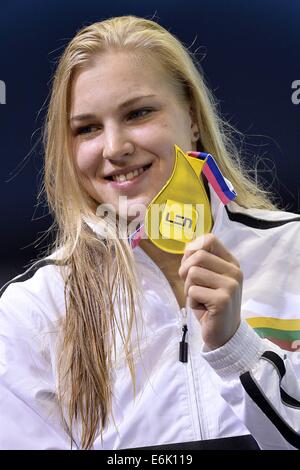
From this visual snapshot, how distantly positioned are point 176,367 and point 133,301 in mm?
105

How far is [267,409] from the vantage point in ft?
2.84

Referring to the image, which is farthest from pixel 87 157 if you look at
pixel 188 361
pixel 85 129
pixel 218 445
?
pixel 218 445

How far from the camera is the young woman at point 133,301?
90cm

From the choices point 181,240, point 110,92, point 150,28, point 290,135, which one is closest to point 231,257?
point 181,240

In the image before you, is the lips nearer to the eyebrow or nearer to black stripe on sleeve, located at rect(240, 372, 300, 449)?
the eyebrow

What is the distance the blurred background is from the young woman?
0.72ft

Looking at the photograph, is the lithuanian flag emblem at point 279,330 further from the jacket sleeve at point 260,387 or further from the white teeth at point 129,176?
the white teeth at point 129,176

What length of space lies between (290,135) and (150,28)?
398mm

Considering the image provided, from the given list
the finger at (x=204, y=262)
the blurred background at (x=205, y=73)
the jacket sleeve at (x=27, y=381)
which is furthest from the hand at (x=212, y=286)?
the blurred background at (x=205, y=73)

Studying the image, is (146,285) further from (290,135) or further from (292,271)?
(290,135)

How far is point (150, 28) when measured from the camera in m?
1.16

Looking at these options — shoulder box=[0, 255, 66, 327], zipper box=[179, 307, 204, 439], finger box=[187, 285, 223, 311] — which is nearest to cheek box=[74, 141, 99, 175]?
shoulder box=[0, 255, 66, 327]

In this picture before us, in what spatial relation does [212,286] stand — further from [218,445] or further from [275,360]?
[218,445]

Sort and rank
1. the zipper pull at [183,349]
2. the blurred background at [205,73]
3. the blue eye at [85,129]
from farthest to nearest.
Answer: the blurred background at [205,73], the blue eye at [85,129], the zipper pull at [183,349]
